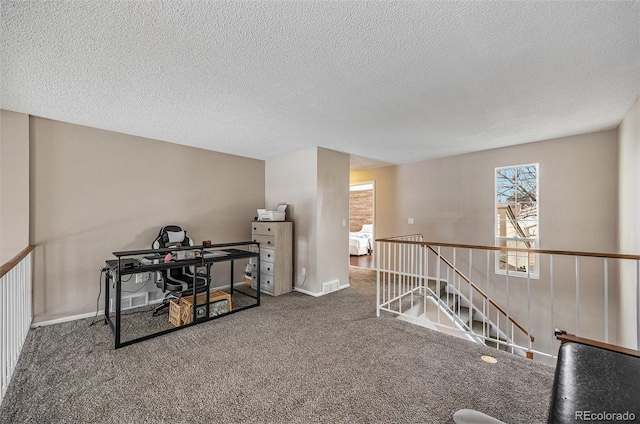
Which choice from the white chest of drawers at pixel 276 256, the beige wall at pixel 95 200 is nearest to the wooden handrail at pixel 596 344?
the white chest of drawers at pixel 276 256

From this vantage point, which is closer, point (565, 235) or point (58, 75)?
point (58, 75)

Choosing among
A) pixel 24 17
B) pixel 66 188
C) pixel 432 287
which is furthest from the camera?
pixel 432 287

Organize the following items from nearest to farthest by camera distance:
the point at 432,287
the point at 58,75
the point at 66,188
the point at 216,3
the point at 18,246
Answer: the point at 216,3 → the point at 58,75 → the point at 18,246 → the point at 66,188 → the point at 432,287

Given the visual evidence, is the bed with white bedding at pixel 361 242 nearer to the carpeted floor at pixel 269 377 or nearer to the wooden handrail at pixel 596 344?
the carpeted floor at pixel 269 377

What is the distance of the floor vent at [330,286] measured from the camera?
4404 mm

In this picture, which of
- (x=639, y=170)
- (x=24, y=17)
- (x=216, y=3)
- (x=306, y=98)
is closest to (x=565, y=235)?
(x=639, y=170)

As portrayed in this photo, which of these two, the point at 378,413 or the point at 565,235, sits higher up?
the point at 565,235

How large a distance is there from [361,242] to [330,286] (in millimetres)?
4246

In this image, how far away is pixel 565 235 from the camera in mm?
3889

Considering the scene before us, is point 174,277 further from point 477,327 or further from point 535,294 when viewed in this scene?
point 535,294

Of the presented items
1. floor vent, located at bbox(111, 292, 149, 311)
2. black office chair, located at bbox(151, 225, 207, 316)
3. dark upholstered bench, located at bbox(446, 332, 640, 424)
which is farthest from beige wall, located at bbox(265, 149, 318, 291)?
dark upholstered bench, located at bbox(446, 332, 640, 424)

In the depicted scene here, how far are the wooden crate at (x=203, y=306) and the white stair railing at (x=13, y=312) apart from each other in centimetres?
131

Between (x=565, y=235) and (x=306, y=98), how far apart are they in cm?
416

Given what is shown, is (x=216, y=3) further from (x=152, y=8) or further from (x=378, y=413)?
(x=378, y=413)
